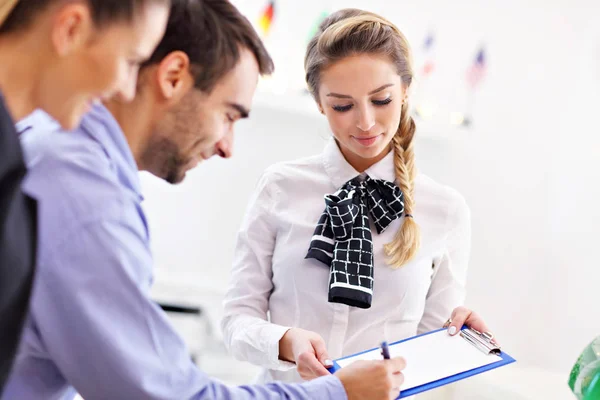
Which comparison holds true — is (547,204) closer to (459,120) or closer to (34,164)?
(459,120)

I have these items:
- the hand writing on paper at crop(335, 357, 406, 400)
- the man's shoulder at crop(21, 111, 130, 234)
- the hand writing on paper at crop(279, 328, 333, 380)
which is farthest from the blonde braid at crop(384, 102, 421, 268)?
the man's shoulder at crop(21, 111, 130, 234)

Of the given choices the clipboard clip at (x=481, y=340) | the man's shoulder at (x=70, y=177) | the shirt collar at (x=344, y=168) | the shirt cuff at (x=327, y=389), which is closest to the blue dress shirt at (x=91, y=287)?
the man's shoulder at (x=70, y=177)

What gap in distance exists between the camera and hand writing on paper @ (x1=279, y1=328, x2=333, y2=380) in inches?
51.6

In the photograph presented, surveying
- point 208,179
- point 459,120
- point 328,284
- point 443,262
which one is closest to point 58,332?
point 328,284

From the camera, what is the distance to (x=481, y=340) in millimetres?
1407

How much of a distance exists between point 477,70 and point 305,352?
87.2 inches

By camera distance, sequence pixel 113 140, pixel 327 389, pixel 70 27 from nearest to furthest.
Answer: pixel 70 27, pixel 113 140, pixel 327 389

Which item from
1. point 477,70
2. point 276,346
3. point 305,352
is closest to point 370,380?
point 305,352

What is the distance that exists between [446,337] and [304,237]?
40cm

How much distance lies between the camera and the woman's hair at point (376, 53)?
151cm

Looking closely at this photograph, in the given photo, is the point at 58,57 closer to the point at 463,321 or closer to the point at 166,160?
the point at 166,160

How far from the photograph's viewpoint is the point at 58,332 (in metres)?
0.86

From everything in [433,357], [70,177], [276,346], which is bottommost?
[276,346]

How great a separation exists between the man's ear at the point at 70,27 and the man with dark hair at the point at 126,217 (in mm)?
170
